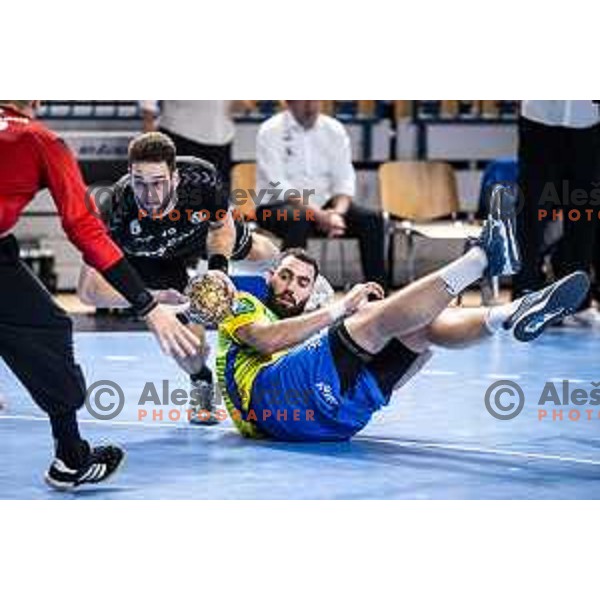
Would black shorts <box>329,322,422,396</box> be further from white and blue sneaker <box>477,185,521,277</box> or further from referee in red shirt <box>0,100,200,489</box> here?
referee in red shirt <box>0,100,200,489</box>

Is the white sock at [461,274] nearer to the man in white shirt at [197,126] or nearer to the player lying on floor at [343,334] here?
the player lying on floor at [343,334]

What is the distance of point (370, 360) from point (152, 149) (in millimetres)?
1028

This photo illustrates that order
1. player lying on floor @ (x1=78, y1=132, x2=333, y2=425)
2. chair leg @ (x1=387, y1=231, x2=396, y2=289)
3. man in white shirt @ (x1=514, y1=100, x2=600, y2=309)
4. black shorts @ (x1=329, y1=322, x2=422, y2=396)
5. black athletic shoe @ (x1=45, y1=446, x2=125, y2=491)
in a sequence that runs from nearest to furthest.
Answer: black athletic shoe @ (x1=45, y1=446, x2=125, y2=491) < black shorts @ (x1=329, y1=322, x2=422, y2=396) < player lying on floor @ (x1=78, y1=132, x2=333, y2=425) < man in white shirt @ (x1=514, y1=100, x2=600, y2=309) < chair leg @ (x1=387, y1=231, x2=396, y2=289)

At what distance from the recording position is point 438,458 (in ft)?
19.3

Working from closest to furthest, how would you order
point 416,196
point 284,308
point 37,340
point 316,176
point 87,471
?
point 37,340
point 87,471
point 284,308
point 316,176
point 416,196

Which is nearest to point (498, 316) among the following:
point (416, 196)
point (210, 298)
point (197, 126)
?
point (210, 298)

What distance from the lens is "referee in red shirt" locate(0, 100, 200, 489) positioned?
4.91m

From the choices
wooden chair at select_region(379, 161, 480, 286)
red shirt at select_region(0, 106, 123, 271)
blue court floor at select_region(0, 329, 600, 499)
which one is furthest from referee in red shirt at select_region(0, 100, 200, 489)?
wooden chair at select_region(379, 161, 480, 286)

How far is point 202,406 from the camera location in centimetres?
653

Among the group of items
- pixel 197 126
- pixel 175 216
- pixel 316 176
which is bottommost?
pixel 316 176

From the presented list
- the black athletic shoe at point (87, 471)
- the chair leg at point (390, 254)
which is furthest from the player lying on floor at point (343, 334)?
the chair leg at point (390, 254)

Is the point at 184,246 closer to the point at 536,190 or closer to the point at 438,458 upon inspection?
the point at 438,458

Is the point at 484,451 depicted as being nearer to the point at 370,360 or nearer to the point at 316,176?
the point at 370,360

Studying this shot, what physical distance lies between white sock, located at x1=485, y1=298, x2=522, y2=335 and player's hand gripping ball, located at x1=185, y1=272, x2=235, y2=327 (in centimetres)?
87
